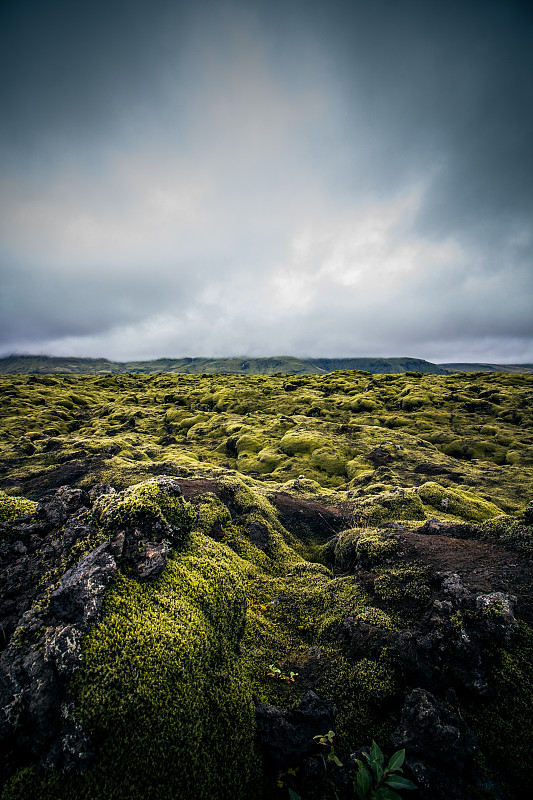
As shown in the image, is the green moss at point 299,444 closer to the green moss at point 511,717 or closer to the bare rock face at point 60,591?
the bare rock face at point 60,591

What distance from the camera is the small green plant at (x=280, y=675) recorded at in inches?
203

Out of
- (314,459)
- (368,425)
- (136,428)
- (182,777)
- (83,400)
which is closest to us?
(182,777)

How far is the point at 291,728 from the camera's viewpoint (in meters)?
4.29

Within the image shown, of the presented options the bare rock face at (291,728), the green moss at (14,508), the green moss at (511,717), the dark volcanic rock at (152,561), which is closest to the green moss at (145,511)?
the dark volcanic rock at (152,561)

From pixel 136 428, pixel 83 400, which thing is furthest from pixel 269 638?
pixel 83 400

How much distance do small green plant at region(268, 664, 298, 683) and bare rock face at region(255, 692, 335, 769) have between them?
479 mm

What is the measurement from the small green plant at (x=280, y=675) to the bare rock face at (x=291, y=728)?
48cm

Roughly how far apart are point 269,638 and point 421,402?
34.5m

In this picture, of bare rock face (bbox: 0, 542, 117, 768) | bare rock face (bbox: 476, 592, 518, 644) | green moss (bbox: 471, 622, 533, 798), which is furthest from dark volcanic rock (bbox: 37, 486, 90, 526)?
bare rock face (bbox: 476, 592, 518, 644)

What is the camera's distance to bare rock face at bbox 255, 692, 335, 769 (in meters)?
4.10

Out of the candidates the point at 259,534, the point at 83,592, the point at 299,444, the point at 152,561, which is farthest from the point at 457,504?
the point at 299,444

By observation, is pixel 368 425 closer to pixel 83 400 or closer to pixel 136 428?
pixel 136 428

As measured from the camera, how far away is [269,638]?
5906 mm

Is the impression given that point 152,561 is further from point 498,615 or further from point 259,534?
point 498,615
